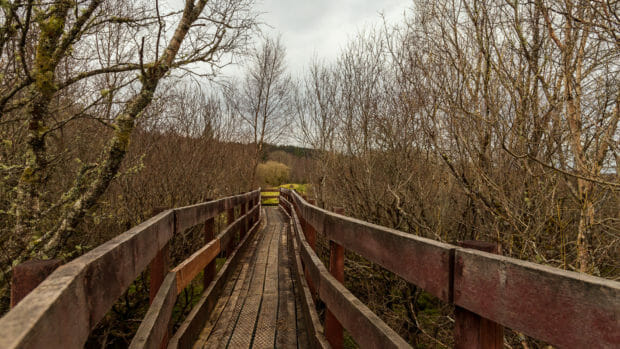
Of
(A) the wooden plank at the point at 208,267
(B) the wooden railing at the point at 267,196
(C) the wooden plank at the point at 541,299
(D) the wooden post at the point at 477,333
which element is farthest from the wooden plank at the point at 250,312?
(B) the wooden railing at the point at 267,196

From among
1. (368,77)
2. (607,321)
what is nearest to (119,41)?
(368,77)

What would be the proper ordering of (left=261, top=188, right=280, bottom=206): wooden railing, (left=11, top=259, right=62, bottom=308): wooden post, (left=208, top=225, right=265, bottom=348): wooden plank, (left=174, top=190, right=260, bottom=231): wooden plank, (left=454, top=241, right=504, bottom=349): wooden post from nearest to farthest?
(left=11, top=259, right=62, bottom=308): wooden post < (left=454, top=241, right=504, bottom=349): wooden post < (left=174, top=190, right=260, bottom=231): wooden plank < (left=208, top=225, right=265, bottom=348): wooden plank < (left=261, top=188, right=280, bottom=206): wooden railing

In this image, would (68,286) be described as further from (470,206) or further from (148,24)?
(148,24)

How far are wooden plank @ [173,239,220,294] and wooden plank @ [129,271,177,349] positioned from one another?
0.49ft

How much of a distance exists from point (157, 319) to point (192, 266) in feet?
3.34

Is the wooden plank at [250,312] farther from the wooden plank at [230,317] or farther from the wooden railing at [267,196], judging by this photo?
the wooden railing at [267,196]

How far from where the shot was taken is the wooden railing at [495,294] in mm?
701

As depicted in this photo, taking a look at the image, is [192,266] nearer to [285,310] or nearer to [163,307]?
[163,307]

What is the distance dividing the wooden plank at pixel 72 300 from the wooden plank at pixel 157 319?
0.30 meters

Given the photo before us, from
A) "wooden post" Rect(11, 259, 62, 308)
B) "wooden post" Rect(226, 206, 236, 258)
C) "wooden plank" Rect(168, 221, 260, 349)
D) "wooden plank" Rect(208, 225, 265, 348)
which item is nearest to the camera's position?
"wooden post" Rect(11, 259, 62, 308)

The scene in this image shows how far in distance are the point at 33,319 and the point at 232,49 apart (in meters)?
6.50

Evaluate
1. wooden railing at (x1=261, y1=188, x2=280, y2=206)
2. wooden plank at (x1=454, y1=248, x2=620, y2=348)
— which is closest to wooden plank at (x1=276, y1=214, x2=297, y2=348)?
wooden plank at (x1=454, y1=248, x2=620, y2=348)

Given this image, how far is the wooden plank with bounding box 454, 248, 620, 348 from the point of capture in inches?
27.0

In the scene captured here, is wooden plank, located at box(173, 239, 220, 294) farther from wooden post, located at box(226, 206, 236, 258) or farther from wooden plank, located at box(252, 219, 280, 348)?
wooden post, located at box(226, 206, 236, 258)
